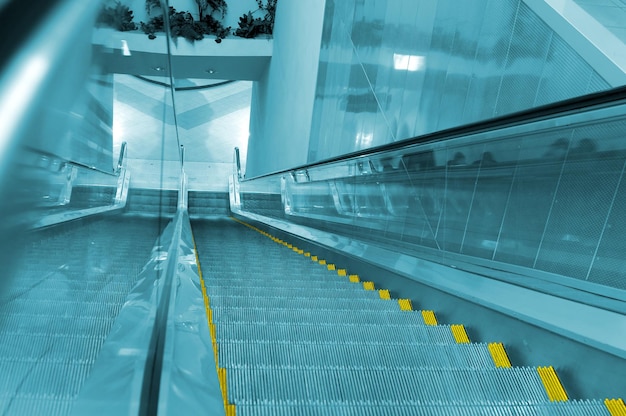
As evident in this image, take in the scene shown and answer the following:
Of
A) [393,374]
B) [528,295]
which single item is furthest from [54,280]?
[528,295]

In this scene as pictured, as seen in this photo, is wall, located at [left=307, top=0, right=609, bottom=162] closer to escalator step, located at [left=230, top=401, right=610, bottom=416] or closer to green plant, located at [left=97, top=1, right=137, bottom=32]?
escalator step, located at [left=230, top=401, right=610, bottom=416]

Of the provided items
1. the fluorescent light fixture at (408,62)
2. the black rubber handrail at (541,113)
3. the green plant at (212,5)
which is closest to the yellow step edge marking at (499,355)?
the black rubber handrail at (541,113)

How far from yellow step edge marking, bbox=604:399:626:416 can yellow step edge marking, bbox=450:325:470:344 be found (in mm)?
1163

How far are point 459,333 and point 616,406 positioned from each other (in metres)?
1.23

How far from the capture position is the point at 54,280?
0.93 metres

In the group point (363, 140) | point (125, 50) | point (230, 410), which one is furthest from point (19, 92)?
point (363, 140)

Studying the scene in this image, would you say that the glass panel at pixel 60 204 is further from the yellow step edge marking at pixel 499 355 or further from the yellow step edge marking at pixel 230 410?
the yellow step edge marking at pixel 499 355

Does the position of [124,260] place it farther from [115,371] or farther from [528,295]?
[528,295]

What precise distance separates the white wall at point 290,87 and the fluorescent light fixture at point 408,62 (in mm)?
4657

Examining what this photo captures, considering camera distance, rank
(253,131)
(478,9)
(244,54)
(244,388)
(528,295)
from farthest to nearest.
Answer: (253,131) → (244,54) → (478,9) → (528,295) → (244,388)

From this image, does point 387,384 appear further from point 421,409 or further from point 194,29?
point 194,29

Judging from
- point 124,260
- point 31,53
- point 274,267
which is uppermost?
point 31,53

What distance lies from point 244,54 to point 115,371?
60.3ft

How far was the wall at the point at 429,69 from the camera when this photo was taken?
443 centimetres
